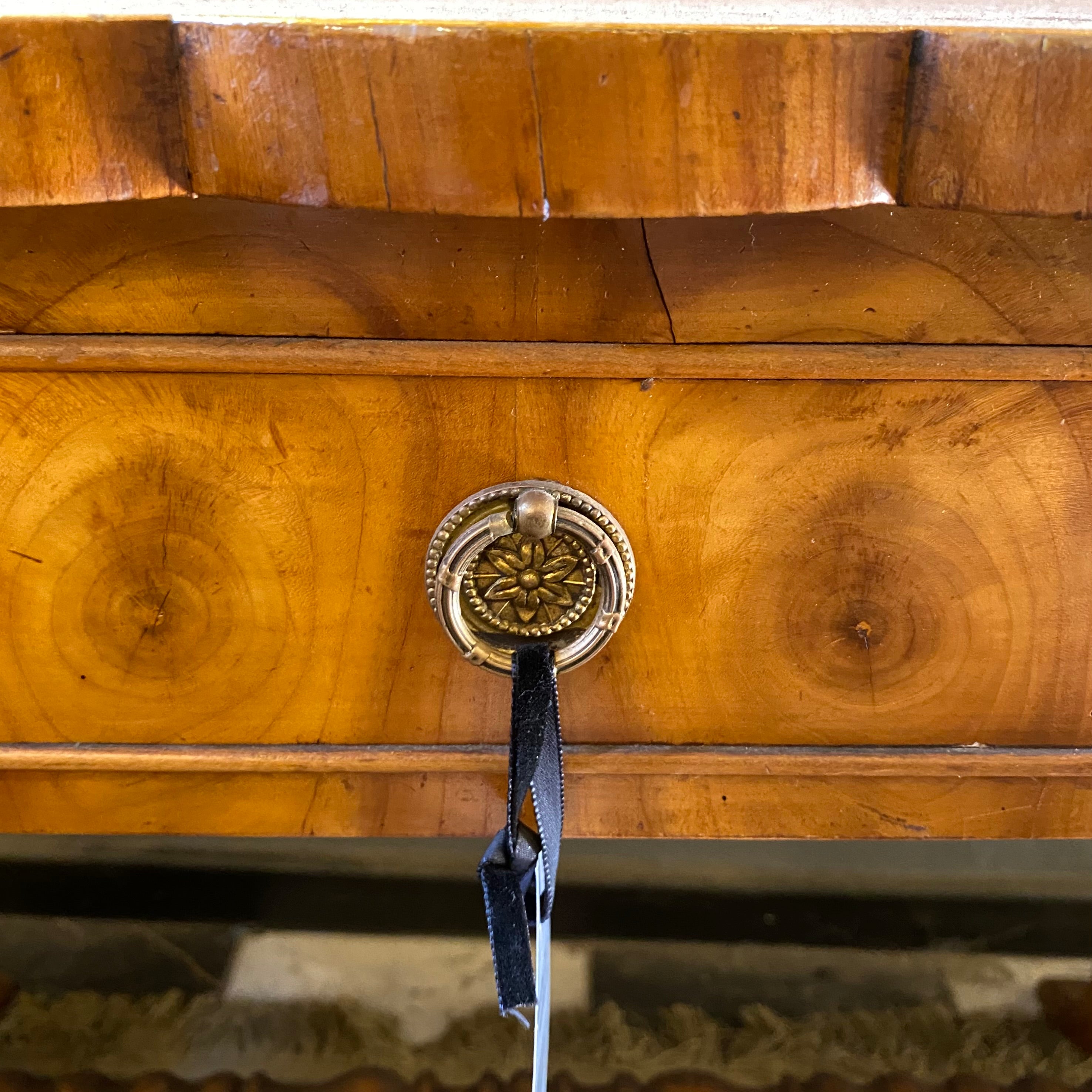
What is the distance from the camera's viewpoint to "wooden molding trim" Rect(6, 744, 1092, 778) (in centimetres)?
52

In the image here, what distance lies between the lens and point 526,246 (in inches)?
16.7

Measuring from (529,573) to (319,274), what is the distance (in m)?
0.17

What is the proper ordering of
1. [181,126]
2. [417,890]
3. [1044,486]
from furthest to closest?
1. [417,890]
2. [1044,486]
3. [181,126]

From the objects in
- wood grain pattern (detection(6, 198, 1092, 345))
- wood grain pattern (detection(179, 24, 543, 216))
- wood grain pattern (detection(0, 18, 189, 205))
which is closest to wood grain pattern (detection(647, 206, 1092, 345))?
wood grain pattern (detection(6, 198, 1092, 345))

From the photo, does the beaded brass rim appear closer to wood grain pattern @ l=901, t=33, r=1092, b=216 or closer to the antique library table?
the antique library table

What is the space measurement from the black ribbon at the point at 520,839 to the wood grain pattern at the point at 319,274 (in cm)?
17

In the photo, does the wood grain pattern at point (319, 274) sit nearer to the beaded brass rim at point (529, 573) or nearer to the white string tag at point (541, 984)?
the beaded brass rim at point (529, 573)

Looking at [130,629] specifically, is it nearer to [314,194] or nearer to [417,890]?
[314,194]

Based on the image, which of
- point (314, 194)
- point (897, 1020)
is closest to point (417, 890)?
point (897, 1020)

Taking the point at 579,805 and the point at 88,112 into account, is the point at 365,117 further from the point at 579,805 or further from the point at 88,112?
the point at 579,805

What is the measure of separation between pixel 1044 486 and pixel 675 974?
17.5 inches

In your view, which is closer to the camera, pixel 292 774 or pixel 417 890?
pixel 292 774

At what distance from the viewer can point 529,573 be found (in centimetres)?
47

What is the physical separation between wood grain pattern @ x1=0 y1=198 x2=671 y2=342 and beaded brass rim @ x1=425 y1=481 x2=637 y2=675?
8cm
